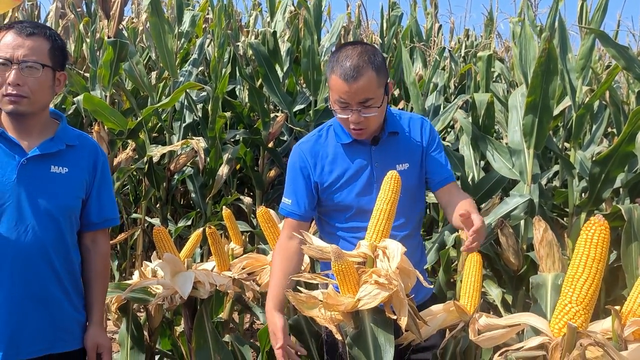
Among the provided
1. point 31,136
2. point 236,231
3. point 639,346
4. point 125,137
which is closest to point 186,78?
point 125,137

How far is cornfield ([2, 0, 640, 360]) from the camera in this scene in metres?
1.95

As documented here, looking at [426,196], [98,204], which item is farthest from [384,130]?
[426,196]

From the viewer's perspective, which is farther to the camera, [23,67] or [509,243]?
[509,243]

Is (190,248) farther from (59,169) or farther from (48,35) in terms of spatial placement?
(48,35)

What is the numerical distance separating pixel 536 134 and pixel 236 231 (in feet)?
4.66

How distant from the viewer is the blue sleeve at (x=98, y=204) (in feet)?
7.08

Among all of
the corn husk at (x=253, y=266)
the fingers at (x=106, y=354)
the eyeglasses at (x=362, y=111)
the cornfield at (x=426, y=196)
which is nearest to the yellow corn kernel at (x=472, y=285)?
the cornfield at (x=426, y=196)

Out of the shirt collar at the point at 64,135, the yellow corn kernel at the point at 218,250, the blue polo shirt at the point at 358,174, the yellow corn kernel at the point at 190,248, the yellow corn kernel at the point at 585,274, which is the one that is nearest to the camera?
the yellow corn kernel at the point at 585,274

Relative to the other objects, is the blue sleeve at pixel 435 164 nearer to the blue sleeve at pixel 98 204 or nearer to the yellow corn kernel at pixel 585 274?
the yellow corn kernel at pixel 585 274

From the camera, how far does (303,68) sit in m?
4.30

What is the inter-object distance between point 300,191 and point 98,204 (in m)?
0.68

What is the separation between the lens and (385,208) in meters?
1.95

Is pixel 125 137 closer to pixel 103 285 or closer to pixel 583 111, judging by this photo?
pixel 103 285

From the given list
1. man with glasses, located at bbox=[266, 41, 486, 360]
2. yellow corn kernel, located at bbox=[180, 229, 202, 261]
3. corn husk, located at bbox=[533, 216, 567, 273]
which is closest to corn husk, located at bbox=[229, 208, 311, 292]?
yellow corn kernel, located at bbox=[180, 229, 202, 261]
